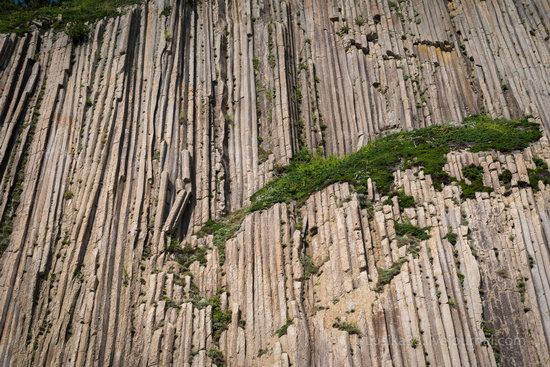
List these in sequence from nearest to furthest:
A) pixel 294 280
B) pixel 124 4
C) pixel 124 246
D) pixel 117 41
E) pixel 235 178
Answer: pixel 294 280, pixel 124 246, pixel 235 178, pixel 117 41, pixel 124 4

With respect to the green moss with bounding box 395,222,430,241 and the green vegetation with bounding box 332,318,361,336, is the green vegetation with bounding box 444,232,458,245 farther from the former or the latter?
the green vegetation with bounding box 332,318,361,336

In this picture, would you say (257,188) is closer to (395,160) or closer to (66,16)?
(395,160)

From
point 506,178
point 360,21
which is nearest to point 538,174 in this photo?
point 506,178

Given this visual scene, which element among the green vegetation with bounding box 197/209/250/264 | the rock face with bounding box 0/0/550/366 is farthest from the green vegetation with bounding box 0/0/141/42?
the green vegetation with bounding box 197/209/250/264

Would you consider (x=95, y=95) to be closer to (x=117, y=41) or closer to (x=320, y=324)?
(x=117, y=41)

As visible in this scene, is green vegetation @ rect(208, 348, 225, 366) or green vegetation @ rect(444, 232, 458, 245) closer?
green vegetation @ rect(208, 348, 225, 366)

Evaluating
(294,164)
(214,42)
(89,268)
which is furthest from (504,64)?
(89,268)
